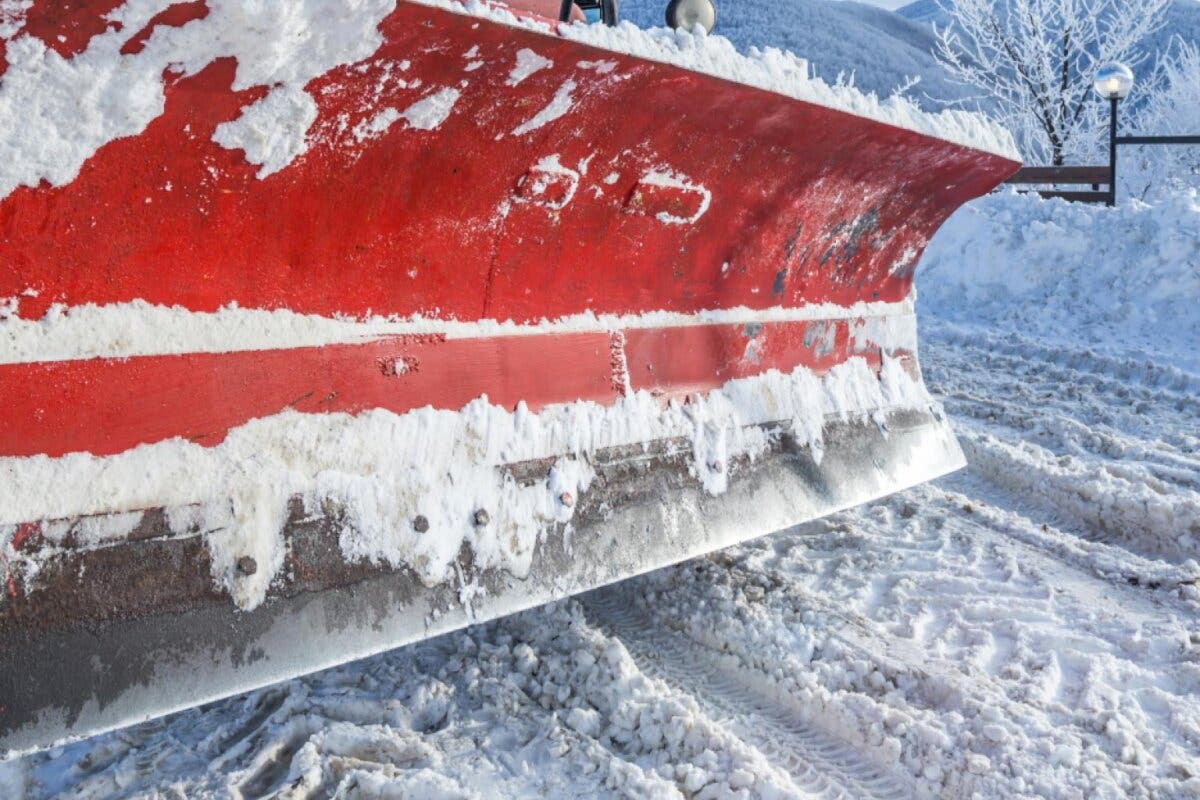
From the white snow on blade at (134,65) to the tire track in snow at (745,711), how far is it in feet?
4.42

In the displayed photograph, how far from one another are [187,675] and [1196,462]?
3366mm

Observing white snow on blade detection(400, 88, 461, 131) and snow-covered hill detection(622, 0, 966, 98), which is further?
snow-covered hill detection(622, 0, 966, 98)

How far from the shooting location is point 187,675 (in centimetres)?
121

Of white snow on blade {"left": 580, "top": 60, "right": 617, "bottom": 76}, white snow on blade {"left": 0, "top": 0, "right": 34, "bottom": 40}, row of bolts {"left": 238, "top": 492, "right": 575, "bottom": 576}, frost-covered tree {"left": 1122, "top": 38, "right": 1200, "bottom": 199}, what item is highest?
frost-covered tree {"left": 1122, "top": 38, "right": 1200, "bottom": 199}

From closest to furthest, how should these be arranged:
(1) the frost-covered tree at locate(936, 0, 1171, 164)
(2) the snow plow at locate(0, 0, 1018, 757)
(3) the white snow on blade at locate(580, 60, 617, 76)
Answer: (2) the snow plow at locate(0, 0, 1018, 757) < (3) the white snow on blade at locate(580, 60, 617, 76) < (1) the frost-covered tree at locate(936, 0, 1171, 164)

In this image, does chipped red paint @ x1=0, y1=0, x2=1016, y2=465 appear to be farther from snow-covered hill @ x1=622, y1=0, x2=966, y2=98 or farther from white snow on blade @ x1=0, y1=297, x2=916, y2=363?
snow-covered hill @ x1=622, y1=0, x2=966, y2=98

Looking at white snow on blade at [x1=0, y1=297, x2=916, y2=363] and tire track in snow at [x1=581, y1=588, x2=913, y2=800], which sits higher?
white snow on blade at [x1=0, y1=297, x2=916, y2=363]

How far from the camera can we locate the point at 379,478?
1.41m

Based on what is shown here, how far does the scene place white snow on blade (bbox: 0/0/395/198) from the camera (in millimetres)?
958

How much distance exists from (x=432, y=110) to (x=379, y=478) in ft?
1.85

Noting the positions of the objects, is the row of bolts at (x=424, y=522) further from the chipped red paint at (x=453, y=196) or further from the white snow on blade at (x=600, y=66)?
the white snow on blade at (x=600, y=66)

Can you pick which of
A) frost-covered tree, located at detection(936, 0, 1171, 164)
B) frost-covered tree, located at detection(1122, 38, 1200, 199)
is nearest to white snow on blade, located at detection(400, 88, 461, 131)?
frost-covered tree, located at detection(1122, 38, 1200, 199)

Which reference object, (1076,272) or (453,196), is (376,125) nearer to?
(453,196)

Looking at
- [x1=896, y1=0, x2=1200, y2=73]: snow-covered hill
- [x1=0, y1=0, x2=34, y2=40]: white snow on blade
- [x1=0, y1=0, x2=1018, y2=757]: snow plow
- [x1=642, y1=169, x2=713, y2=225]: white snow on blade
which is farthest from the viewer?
[x1=896, y1=0, x2=1200, y2=73]: snow-covered hill
